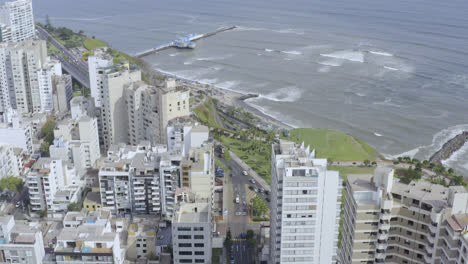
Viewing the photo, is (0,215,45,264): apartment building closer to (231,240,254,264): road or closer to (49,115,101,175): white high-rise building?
(231,240,254,264): road

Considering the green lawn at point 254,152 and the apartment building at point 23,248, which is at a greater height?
the apartment building at point 23,248

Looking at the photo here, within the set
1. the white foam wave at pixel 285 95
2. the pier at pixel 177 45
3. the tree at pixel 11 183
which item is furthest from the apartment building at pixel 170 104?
the pier at pixel 177 45

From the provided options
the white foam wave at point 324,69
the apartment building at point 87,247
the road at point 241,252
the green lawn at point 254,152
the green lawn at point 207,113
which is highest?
the apartment building at point 87,247

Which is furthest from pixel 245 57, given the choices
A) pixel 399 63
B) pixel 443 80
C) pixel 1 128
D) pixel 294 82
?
pixel 1 128

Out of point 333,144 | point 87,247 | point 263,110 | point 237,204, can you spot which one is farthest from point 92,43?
point 87,247

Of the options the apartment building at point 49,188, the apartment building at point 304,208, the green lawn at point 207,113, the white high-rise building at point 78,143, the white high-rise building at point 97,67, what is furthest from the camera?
the green lawn at point 207,113

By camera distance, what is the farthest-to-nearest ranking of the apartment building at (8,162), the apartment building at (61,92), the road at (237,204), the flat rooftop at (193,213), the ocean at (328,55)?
the ocean at (328,55) < the apartment building at (61,92) < the apartment building at (8,162) < the road at (237,204) < the flat rooftop at (193,213)

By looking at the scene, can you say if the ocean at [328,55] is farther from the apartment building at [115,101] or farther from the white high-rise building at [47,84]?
the white high-rise building at [47,84]

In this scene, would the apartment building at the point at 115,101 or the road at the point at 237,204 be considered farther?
the apartment building at the point at 115,101
